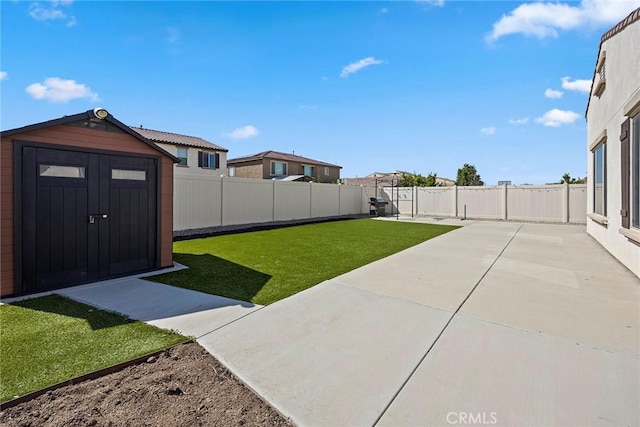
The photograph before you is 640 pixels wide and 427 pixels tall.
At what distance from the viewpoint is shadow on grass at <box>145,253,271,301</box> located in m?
4.73

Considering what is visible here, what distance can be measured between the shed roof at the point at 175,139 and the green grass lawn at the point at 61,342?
64.4ft

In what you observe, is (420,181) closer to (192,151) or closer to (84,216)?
(192,151)

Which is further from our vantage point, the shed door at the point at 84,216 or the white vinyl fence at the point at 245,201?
the white vinyl fence at the point at 245,201

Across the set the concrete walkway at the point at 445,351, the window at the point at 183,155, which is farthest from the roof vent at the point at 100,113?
the window at the point at 183,155

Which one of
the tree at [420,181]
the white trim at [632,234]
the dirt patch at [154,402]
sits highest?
the tree at [420,181]

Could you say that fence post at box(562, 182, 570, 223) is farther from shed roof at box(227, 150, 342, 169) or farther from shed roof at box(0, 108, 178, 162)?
shed roof at box(227, 150, 342, 169)

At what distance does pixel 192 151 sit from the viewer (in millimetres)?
23016

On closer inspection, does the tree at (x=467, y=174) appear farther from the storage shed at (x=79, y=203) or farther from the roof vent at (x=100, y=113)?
the roof vent at (x=100, y=113)

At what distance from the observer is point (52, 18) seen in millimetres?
6422

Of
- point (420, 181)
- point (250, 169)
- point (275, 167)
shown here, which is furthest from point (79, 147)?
point (420, 181)

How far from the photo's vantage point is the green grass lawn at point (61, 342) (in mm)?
2492

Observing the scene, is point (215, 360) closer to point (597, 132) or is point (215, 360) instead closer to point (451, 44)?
point (451, 44)

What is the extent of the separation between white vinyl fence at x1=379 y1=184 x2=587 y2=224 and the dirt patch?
19.1m

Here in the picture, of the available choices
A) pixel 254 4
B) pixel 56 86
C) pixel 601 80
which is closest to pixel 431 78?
pixel 601 80
